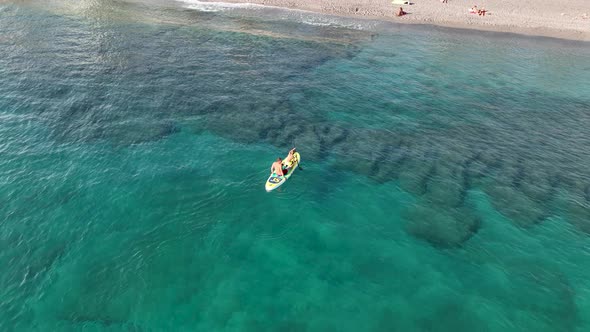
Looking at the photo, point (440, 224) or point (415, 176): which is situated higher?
point (415, 176)

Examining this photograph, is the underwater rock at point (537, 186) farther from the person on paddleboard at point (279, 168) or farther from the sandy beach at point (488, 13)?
the sandy beach at point (488, 13)

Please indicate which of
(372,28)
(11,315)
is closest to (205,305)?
(11,315)

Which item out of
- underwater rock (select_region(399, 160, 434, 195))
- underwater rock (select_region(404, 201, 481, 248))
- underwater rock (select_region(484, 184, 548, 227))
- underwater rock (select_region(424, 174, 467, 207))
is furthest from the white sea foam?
underwater rock (select_region(404, 201, 481, 248))

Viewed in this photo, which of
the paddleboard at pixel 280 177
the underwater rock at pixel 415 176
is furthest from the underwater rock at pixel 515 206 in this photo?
the paddleboard at pixel 280 177

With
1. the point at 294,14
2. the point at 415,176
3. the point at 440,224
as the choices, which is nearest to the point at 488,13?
the point at 294,14

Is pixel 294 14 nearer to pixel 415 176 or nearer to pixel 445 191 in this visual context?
pixel 415 176

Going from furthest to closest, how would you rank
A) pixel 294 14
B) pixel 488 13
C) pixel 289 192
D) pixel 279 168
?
pixel 294 14 → pixel 488 13 → pixel 289 192 → pixel 279 168
